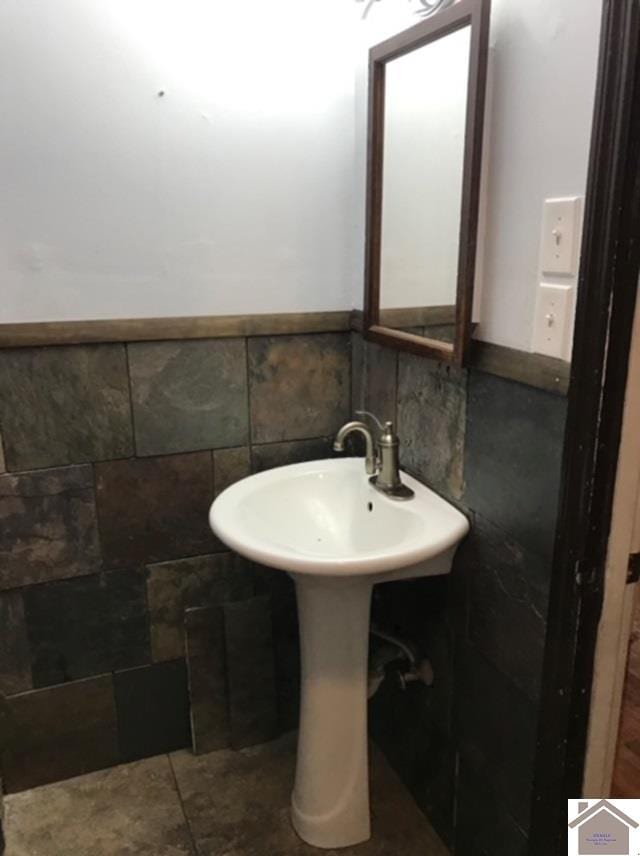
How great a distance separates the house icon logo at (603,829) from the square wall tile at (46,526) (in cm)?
121

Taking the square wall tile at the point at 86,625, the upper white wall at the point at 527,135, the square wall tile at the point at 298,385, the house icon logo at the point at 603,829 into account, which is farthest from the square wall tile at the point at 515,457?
the square wall tile at the point at 86,625

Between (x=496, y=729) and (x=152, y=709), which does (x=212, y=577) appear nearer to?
(x=152, y=709)

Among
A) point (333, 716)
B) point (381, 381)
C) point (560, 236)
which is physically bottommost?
point (333, 716)

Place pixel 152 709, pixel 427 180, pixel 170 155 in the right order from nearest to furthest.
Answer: pixel 427 180 → pixel 170 155 → pixel 152 709

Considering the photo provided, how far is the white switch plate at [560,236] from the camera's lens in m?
1.11

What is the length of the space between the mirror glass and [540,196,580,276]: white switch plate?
230mm

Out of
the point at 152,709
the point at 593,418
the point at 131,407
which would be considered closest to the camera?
the point at 593,418

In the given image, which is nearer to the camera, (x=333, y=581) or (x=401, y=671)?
(x=333, y=581)

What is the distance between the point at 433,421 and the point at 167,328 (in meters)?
0.66

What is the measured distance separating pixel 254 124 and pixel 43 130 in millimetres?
461

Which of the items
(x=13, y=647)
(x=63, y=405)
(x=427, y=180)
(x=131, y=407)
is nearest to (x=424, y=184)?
(x=427, y=180)

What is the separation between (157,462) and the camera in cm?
178

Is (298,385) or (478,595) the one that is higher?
(298,385)

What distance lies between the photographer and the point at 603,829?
1.16 meters
